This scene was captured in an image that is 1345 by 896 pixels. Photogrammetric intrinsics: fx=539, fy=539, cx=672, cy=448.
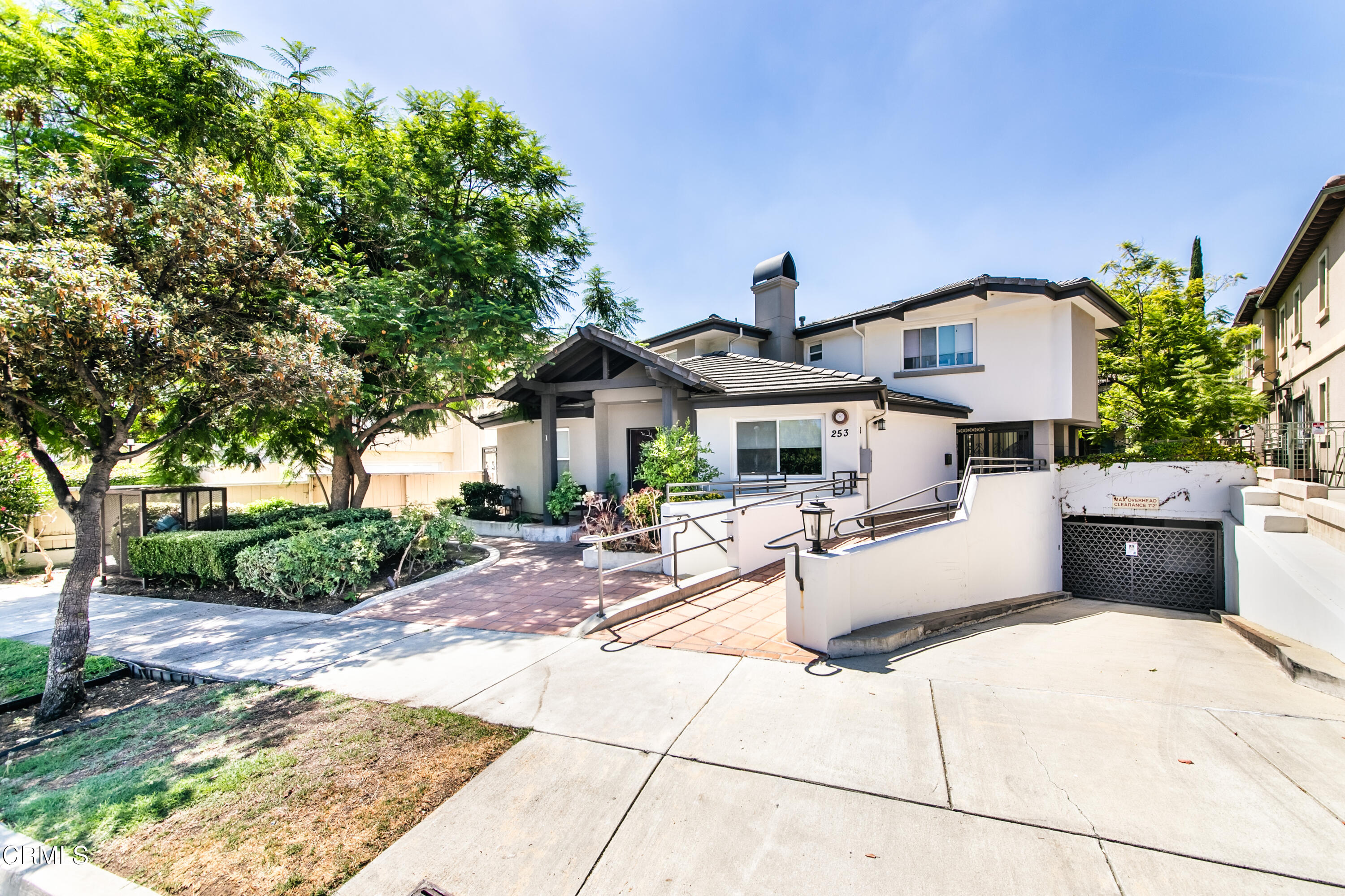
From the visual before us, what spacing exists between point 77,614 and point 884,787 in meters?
7.45

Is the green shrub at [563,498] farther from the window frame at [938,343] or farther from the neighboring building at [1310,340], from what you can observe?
the neighboring building at [1310,340]

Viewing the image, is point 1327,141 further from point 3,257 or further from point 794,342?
point 3,257

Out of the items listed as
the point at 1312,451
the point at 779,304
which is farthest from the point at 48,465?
the point at 1312,451

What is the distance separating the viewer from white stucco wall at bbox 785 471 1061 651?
5824 mm

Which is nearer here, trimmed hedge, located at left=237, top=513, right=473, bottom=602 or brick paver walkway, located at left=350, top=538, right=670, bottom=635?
brick paver walkway, located at left=350, top=538, right=670, bottom=635

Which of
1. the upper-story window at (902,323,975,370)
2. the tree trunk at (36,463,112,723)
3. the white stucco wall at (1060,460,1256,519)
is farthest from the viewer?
the upper-story window at (902,323,975,370)

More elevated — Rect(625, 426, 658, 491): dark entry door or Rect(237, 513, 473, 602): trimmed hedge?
Rect(625, 426, 658, 491): dark entry door

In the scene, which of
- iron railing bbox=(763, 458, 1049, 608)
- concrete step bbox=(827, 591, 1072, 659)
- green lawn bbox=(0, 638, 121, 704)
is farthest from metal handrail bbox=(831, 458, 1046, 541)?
green lawn bbox=(0, 638, 121, 704)

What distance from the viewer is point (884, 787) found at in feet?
11.0

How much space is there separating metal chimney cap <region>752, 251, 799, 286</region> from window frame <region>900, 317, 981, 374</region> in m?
4.06

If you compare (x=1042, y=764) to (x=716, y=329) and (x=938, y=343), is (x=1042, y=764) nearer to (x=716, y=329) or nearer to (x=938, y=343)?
(x=938, y=343)

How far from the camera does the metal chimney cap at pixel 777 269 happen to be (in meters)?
17.1

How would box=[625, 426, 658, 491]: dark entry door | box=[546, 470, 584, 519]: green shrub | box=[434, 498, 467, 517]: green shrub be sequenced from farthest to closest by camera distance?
box=[434, 498, 467, 517]: green shrub → box=[625, 426, 658, 491]: dark entry door → box=[546, 470, 584, 519]: green shrub

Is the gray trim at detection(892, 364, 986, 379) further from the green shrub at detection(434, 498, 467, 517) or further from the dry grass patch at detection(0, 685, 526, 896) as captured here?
the dry grass patch at detection(0, 685, 526, 896)
